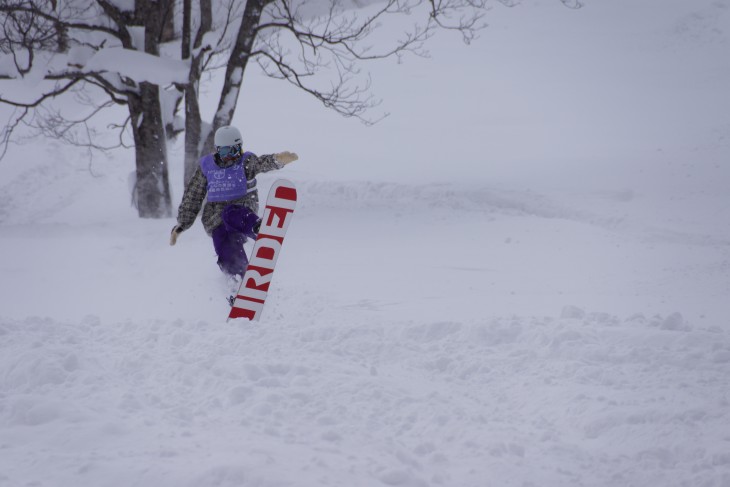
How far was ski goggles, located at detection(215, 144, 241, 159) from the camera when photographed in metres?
6.38

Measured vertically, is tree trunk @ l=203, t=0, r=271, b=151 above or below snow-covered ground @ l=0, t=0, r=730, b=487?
above

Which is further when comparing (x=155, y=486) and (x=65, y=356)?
(x=65, y=356)

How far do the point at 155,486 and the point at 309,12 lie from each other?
3373 centimetres

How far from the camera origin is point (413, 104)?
26.0 meters

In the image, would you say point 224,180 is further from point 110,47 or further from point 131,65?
point 110,47

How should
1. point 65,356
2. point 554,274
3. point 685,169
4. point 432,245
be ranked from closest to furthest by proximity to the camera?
point 65,356 → point 554,274 → point 432,245 → point 685,169

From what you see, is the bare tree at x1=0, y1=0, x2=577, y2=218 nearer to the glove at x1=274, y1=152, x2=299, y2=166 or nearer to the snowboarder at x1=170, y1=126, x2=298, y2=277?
the snowboarder at x1=170, y1=126, x2=298, y2=277

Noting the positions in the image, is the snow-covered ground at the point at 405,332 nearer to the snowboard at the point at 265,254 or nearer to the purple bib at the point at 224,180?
the snowboard at the point at 265,254

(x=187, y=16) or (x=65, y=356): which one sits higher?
(x=187, y=16)

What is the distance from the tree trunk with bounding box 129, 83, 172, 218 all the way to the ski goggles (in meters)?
6.61

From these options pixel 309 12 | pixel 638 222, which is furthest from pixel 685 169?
pixel 309 12

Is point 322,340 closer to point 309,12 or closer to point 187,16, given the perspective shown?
point 187,16

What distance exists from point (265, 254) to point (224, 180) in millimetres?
873

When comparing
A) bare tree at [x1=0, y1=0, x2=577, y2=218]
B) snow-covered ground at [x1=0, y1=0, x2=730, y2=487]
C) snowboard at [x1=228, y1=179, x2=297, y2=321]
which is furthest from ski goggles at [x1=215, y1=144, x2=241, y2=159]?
bare tree at [x1=0, y1=0, x2=577, y2=218]
